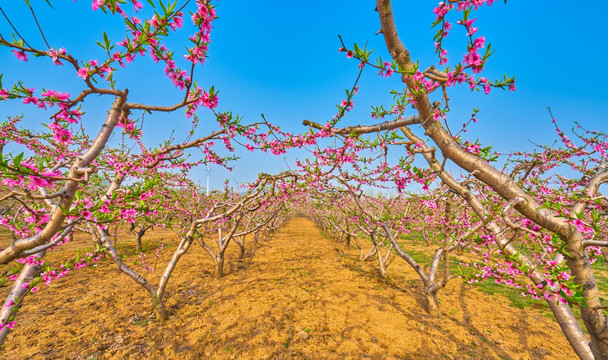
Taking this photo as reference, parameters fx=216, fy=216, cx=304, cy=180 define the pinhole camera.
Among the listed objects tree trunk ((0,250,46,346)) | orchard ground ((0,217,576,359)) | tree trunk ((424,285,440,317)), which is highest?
tree trunk ((0,250,46,346))

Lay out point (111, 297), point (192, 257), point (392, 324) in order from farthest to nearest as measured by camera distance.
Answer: point (192, 257) → point (111, 297) → point (392, 324)

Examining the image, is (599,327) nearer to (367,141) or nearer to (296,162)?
(367,141)

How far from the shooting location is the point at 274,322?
5602 mm

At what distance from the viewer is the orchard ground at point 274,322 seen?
464 centimetres

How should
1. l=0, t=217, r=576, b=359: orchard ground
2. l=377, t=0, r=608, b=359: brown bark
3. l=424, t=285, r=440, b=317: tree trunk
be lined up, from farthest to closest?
l=424, t=285, r=440, b=317: tree trunk < l=0, t=217, r=576, b=359: orchard ground < l=377, t=0, r=608, b=359: brown bark

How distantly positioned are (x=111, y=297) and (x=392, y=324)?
861cm

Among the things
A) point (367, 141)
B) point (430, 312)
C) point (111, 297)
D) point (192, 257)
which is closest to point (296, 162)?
point (367, 141)

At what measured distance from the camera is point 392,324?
5703 millimetres

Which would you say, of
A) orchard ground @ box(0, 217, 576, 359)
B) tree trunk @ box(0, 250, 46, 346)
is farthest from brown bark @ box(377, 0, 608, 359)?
tree trunk @ box(0, 250, 46, 346)

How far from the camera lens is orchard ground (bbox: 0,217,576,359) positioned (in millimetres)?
4637

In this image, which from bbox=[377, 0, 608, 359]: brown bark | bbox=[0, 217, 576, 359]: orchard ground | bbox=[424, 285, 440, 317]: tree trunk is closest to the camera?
bbox=[377, 0, 608, 359]: brown bark

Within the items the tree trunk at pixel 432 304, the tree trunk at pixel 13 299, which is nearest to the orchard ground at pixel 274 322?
the tree trunk at pixel 432 304

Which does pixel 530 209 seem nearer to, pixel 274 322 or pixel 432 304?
pixel 432 304

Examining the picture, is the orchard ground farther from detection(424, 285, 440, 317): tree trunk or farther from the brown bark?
the brown bark
